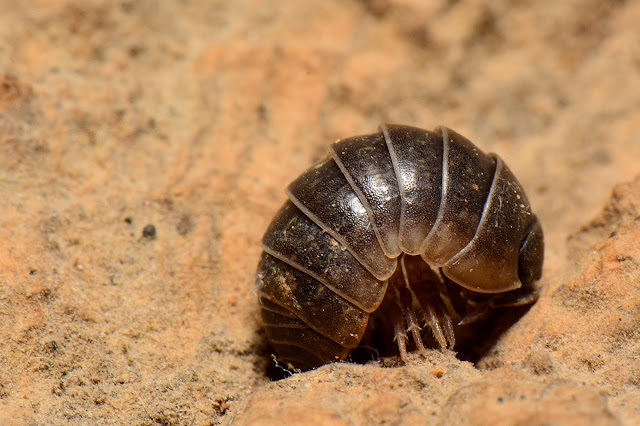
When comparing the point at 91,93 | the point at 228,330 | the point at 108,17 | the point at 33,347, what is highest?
the point at 108,17

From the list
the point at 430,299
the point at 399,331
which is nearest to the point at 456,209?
the point at 430,299

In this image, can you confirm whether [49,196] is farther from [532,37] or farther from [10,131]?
[532,37]

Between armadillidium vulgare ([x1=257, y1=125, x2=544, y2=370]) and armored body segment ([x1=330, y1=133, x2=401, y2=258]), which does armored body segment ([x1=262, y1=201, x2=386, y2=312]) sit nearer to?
armadillidium vulgare ([x1=257, y1=125, x2=544, y2=370])

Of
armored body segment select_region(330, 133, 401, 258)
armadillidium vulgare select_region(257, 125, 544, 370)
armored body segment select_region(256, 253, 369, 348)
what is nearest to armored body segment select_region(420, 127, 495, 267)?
armadillidium vulgare select_region(257, 125, 544, 370)

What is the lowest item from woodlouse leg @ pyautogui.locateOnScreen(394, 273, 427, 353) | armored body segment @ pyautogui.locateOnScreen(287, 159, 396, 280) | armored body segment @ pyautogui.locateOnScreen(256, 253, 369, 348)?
armored body segment @ pyautogui.locateOnScreen(256, 253, 369, 348)

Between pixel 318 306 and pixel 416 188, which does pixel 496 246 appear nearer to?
pixel 416 188

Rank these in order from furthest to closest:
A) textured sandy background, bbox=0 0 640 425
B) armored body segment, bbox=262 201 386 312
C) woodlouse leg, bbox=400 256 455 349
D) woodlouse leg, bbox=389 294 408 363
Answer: woodlouse leg, bbox=400 256 455 349 → woodlouse leg, bbox=389 294 408 363 → armored body segment, bbox=262 201 386 312 → textured sandy background, bbox=0 0 640 425

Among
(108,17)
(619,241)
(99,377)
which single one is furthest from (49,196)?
(619,241)

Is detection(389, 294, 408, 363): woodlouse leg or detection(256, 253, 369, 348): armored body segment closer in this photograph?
detection(256, 253, 369, 348): armored body segment
